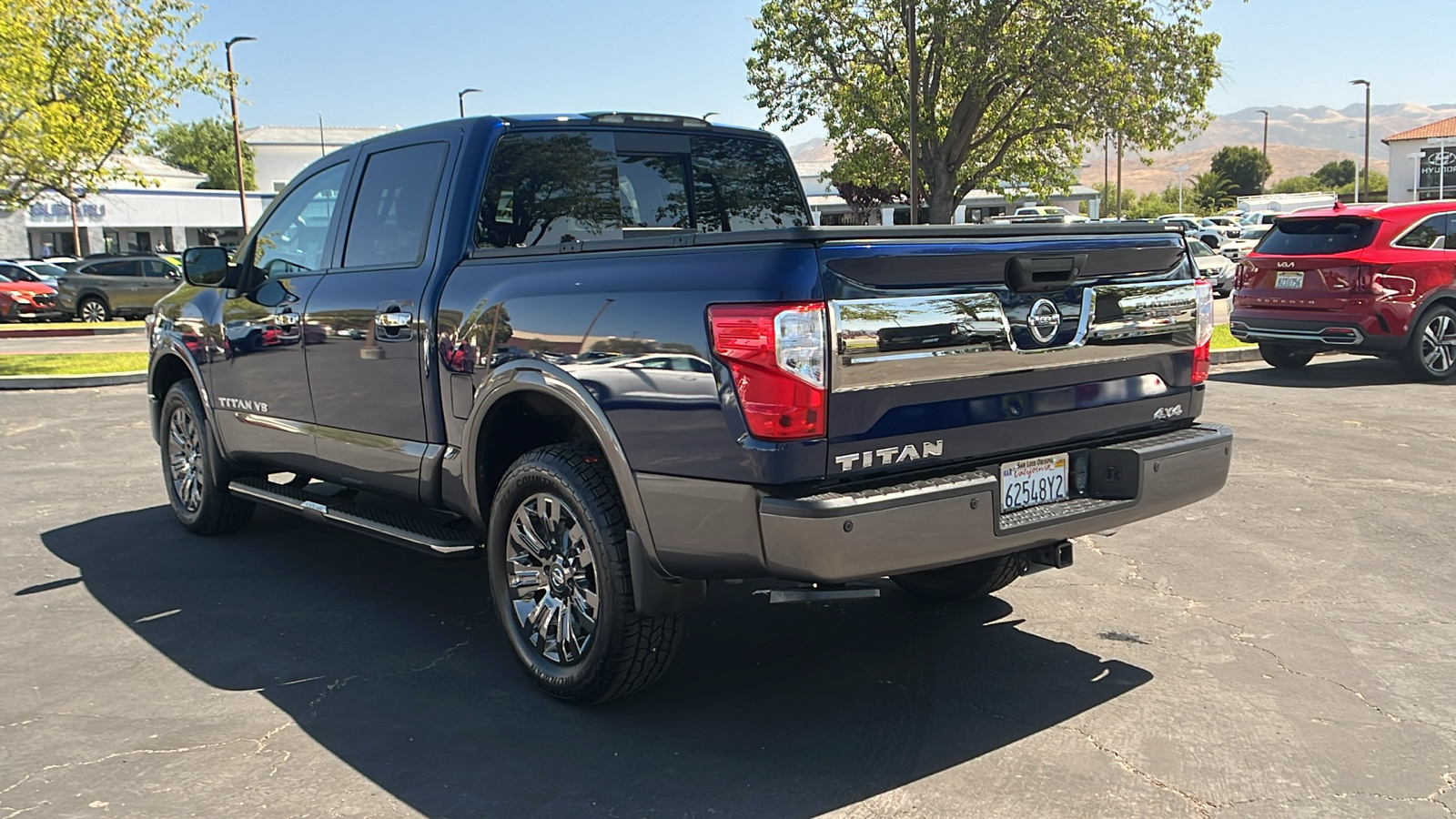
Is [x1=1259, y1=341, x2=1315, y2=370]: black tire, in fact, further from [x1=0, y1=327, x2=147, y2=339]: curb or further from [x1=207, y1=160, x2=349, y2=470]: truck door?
[x1=0, y1=327, x2=147, y2=339]: curb

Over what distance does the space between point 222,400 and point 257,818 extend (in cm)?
332

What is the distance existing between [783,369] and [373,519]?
244 cm

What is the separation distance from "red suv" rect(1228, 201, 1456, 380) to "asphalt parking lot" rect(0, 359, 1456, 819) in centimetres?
573

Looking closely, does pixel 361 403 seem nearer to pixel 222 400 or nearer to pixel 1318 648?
pixel 222 400

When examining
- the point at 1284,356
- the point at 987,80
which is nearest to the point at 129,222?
the point at 987,80

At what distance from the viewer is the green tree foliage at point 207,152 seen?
91.7 m

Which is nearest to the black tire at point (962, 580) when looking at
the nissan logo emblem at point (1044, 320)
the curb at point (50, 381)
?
the nissan logo emblem at point (1044, 320)

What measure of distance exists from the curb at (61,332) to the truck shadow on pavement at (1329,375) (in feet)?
65.7

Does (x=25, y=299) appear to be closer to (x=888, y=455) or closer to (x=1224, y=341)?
(x=1224, y=341)

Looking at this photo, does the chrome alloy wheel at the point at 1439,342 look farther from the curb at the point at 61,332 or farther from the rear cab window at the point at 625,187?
the curb at the point at 61,332

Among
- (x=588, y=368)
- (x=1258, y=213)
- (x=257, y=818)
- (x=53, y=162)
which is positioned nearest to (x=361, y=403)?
(x=588, y=368)

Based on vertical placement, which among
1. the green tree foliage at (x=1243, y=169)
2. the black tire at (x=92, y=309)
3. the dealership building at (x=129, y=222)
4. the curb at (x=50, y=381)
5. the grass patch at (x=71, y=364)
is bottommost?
the curb at (x=50, y=381)

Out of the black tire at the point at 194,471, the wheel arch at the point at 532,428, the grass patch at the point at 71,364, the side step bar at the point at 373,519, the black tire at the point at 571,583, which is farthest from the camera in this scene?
the grass patch at the point at 71,364

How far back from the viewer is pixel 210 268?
5.88 meters
